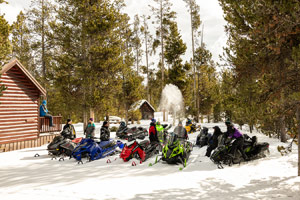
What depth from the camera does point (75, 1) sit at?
19.4 metres

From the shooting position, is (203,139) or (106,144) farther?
(203,139)

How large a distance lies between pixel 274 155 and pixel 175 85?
21.6m

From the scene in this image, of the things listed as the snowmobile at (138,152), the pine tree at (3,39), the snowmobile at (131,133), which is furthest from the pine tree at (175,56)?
the pine tree at (3,39)

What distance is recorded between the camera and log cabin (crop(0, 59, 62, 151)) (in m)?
12.2

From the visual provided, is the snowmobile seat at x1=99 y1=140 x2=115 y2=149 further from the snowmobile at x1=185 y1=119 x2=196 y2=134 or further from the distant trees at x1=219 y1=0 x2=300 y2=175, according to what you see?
the snowmobile at x1=185 y1=119 x2=196 y2=134

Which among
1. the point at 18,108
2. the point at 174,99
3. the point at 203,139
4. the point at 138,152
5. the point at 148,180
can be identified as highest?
the point at 174,99

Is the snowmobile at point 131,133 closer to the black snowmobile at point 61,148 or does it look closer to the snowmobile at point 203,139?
the snowmobile at point 203,139

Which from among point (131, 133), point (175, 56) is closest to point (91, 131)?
point (131, 133)

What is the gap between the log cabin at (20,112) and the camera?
12.2m

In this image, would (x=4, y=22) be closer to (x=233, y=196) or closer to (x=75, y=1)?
(x=233, y=196)

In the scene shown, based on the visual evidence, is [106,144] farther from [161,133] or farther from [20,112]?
[20,112]

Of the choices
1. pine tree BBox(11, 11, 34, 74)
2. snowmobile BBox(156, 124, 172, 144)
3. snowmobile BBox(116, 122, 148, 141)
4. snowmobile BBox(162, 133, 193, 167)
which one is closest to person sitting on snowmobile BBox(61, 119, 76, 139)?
snowmobile BBox(116, 122, 148, 141)

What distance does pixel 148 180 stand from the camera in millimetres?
6461

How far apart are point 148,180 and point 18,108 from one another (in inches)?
420
